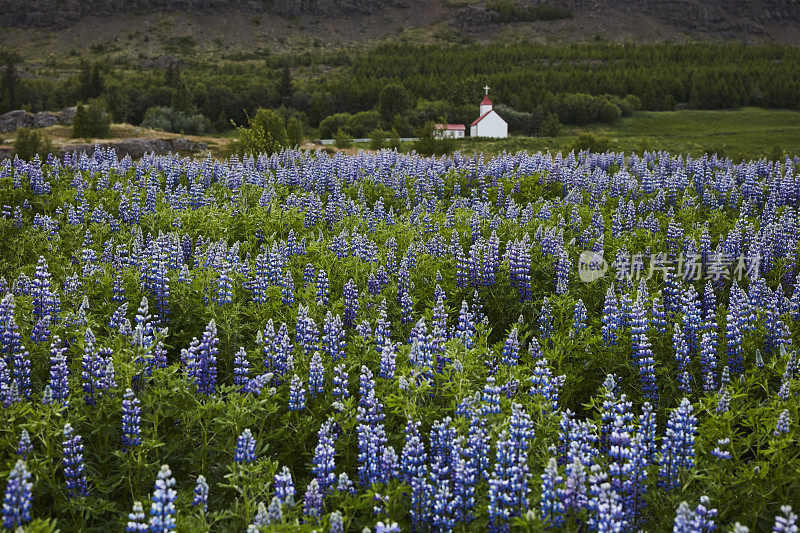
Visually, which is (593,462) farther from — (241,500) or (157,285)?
(157,285)

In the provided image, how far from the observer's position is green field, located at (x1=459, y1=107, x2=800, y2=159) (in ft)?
193

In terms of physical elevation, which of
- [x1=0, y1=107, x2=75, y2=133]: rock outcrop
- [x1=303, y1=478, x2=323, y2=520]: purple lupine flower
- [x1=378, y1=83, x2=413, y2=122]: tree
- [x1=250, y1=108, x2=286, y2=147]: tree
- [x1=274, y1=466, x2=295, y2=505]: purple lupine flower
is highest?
[x1=378, y1=83, x2=413, y2=122]: tree

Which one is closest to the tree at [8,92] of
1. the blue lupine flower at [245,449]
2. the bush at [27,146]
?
the bush at [27,146]

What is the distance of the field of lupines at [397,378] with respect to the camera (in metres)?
3.71

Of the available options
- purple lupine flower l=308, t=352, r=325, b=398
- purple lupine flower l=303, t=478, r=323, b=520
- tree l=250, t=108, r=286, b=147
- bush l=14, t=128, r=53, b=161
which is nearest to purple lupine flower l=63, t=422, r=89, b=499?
purple lupine flower l=303, t=478, r=323, b=520

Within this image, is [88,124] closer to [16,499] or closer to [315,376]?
[315,376]

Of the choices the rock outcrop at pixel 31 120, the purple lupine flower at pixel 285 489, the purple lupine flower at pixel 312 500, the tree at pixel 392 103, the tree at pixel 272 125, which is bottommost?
the purple lupine flower at pixel 312 500

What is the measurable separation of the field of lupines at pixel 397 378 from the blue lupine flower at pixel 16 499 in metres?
0.01

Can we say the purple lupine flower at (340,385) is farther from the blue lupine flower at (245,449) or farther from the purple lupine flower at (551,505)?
the purple lupine flower at (551,505)

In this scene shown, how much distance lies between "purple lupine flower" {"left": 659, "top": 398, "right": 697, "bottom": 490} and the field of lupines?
0.06 feet

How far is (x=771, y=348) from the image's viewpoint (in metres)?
5.84

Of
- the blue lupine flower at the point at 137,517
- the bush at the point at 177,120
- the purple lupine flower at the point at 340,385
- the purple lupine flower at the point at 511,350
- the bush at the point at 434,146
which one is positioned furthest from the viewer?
the bush at the point at 177,120

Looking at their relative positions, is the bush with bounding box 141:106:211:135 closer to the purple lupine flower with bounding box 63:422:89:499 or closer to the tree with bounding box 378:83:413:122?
the tree with bounding box 378:83:413:122

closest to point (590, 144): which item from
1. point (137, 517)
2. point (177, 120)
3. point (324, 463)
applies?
point (324, 463)
